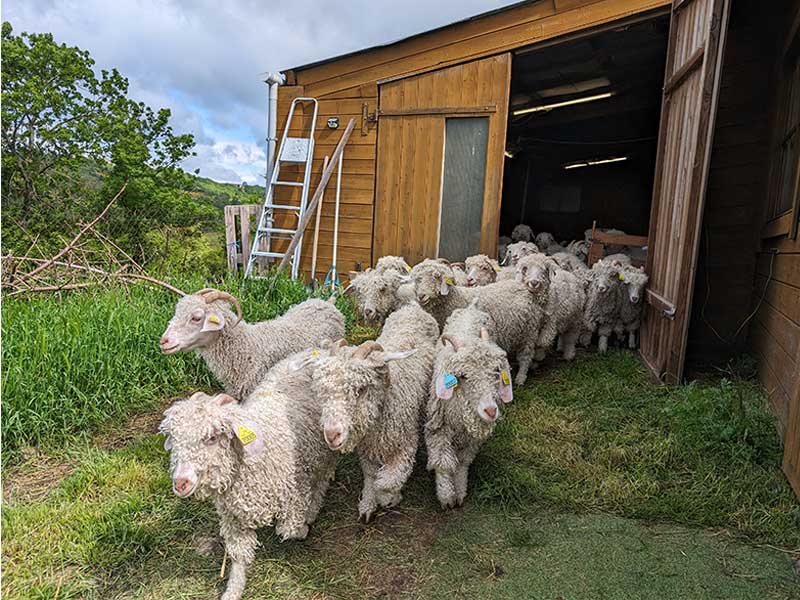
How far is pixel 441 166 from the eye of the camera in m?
7.67

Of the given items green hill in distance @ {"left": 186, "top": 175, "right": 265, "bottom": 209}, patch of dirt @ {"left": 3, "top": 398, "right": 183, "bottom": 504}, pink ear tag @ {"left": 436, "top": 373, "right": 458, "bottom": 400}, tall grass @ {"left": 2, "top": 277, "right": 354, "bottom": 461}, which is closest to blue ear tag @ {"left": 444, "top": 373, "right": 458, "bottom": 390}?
pink ear tag @ {"left": 436, "top": 373, "right": 458, "bottom": 400}

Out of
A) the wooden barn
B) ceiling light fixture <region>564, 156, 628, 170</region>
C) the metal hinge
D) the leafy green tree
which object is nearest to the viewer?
the wooden barn

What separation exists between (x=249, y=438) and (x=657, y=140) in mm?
8492

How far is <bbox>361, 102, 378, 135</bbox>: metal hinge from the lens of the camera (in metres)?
8.12

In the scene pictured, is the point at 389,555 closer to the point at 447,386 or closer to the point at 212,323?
the point at 447,386

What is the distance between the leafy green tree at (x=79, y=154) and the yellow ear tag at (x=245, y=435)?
39.9 ft

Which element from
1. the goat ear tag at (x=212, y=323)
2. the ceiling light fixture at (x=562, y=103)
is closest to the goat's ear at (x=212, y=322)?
the goat ear tag at (x=212, y=323)

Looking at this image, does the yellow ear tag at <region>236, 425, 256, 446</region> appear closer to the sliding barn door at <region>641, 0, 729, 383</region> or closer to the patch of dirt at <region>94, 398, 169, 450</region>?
the patch of dirt at <region>94, 398, 169, 450</region>

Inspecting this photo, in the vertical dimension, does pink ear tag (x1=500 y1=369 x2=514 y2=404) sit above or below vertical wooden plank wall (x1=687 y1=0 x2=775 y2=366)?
below

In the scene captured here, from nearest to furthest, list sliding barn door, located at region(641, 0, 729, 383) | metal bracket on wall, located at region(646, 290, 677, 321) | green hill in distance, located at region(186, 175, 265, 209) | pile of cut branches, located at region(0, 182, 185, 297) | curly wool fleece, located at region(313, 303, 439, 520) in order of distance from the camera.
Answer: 1. curly wool fleece, located at region(313, 303, 439, 520)
2. sliding barn door, located at region(641, 0, 729, 383)
3. metal bracket on wall, located at region(646, 290, 677, 321)
4. pile of cut branches, located at region(0, 182, 185, 297)
5. green hill in distance, located at region(186, 175, 265, 209)

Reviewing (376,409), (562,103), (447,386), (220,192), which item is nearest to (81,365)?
(376,409)

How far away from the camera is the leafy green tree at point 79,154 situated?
13.6 m

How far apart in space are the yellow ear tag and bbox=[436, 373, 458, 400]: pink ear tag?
42.2 inches

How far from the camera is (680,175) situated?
5.07 m
